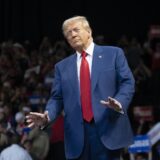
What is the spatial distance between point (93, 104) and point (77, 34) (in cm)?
44

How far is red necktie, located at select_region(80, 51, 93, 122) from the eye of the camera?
401 cm

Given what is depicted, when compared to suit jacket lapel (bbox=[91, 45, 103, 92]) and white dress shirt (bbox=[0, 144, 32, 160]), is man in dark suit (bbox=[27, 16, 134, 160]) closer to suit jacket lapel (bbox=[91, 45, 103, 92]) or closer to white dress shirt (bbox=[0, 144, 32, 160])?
suit jacket lapel (bbox=[91, 45, 103, 92])

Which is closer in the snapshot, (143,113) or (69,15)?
(143,113)

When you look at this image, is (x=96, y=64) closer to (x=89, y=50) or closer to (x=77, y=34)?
(x=89, y=50)

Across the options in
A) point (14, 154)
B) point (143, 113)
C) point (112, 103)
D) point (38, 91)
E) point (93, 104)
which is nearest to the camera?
point (112, 103)

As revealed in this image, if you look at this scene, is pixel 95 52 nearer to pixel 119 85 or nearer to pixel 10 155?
pixel 119 85

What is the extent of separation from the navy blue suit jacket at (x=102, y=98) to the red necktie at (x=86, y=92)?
0.03 metres

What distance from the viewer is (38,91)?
1159 centimetres

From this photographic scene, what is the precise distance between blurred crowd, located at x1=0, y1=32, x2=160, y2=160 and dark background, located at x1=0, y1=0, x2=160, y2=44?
123cm

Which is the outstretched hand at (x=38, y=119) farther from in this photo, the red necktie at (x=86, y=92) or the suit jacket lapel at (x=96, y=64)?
the suit jacket lapel at (x=96, y=64)

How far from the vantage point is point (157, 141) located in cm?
877

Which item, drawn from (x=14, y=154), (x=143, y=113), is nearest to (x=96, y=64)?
(x=14, y=154)

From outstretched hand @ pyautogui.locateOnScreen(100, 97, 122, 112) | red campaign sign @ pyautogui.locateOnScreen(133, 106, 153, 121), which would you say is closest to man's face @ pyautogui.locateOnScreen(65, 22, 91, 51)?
outstretched hand @ pyautogui.locateOnScreen(100, 97, 122, 112)

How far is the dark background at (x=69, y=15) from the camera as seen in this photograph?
Answer: 17312 millimetres
